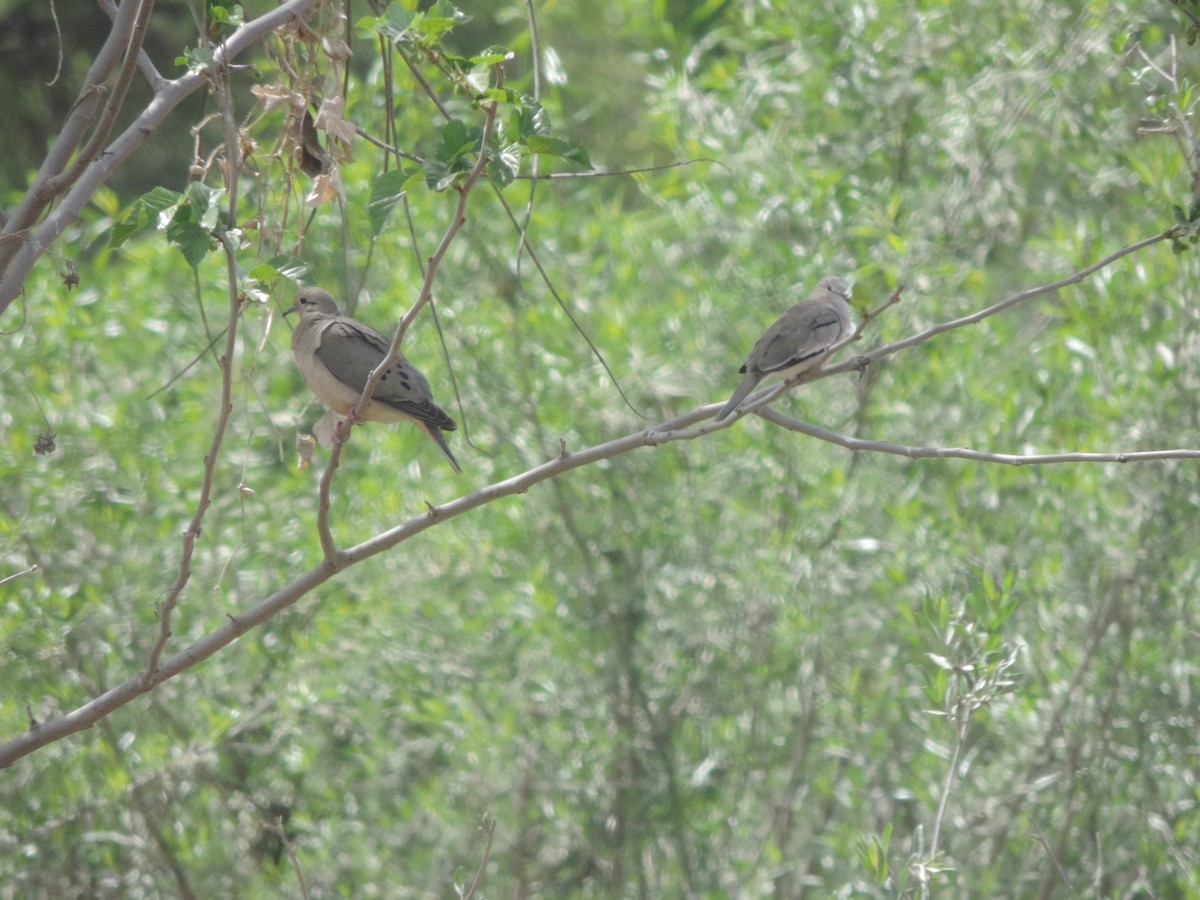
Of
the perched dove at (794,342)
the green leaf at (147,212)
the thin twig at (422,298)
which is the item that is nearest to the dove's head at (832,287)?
the perched dove at (794,342)

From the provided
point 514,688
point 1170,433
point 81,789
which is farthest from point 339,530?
point 1170,433

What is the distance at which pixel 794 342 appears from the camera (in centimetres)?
425

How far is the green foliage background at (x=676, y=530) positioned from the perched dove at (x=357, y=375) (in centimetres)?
158

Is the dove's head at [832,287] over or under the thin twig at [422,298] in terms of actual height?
over

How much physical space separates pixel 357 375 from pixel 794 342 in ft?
4.81

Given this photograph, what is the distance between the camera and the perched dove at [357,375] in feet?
12.1

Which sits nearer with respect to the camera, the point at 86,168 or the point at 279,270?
the point at 279,270

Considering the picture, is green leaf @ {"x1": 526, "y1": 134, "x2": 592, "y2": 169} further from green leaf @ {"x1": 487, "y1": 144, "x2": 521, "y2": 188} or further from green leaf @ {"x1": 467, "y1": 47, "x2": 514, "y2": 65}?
green leaf @ {"x1": 467, "y1": 47, "x2": 514, "y2": 65}

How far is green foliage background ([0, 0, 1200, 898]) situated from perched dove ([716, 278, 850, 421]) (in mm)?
986

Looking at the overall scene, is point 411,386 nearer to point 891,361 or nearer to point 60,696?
point 60,696

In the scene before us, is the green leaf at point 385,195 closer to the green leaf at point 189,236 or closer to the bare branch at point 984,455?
the green leaf at point 189,236

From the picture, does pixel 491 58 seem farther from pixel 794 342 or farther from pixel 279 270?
pixel 794 342

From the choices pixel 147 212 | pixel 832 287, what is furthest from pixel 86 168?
pixel 832 287

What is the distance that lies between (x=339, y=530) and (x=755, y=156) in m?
2.74
